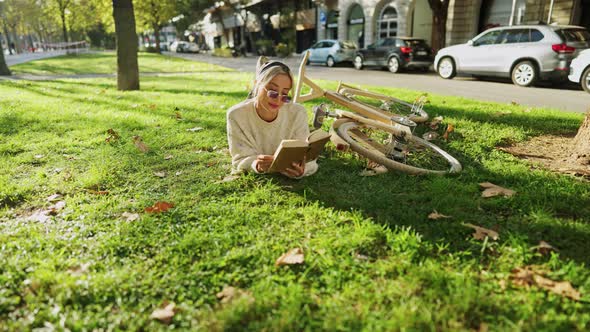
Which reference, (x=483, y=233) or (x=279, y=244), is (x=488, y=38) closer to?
(x=483, y=233)

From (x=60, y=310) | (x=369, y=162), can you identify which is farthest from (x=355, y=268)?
(x=369, y=162)

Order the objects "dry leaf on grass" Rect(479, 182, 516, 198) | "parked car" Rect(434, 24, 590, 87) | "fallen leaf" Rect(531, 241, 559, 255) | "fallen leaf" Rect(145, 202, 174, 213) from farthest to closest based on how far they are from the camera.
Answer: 1. "parked car" Rect(434, 24, 590, 87)
2. "dry leaf on grass" Rect(479, 182, 516, 198)
3. "fallen leaf" Rect(145, 202, 174, 213)
4. "fallen leaf" Rect(531, 241, 559, 255)

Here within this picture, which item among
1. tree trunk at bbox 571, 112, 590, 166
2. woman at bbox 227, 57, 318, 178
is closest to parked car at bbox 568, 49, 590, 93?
tree trunk at bbox 571, 112, 590, 166

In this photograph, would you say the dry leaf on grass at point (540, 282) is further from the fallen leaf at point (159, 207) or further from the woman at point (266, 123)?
the fallen leaf at point (159, 207)

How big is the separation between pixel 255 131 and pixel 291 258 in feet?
4.95

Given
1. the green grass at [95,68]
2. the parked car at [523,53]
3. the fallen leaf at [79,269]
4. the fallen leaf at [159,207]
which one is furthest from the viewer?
the green grass at [95,68]

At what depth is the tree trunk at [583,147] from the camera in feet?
12.7

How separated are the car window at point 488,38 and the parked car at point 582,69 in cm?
328

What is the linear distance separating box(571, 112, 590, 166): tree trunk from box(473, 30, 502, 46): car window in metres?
10.2

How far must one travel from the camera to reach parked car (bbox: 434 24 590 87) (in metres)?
10.9

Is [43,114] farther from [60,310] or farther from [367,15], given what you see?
[367,15]

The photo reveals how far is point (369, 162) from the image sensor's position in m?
4.05

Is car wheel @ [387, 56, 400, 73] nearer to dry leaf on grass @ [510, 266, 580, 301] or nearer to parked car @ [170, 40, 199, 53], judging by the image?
dry leaf on grass @ [510, 266, 580, 301]

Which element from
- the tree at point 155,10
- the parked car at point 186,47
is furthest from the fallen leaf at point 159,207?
the parked car at point 186,47
